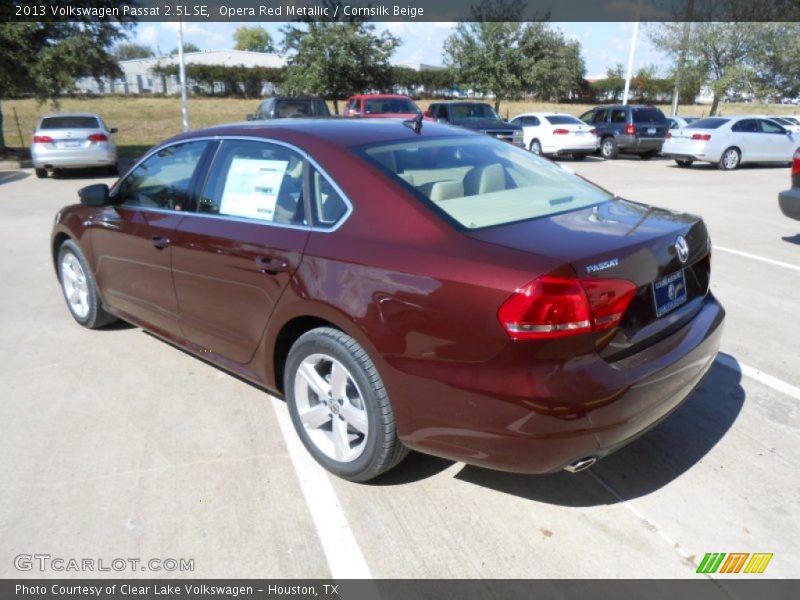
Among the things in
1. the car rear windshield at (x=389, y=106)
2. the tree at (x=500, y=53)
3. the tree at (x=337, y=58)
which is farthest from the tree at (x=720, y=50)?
the car rear windshield at (x=389, y=106)

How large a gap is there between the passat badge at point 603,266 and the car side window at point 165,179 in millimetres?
2429

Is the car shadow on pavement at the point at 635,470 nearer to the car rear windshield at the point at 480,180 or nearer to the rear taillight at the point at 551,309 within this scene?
the rear taillight at the point at 551,309

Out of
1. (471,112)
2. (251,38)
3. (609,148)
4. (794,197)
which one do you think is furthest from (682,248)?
(251,38)

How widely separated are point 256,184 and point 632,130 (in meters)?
19.2

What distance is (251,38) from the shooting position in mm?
122688

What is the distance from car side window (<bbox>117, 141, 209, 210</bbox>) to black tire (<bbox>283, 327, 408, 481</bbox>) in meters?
1.35

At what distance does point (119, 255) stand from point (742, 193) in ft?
41.1

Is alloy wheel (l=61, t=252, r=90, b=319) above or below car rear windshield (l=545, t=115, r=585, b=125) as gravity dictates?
below

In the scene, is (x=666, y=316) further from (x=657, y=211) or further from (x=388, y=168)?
(x=388, y=168)

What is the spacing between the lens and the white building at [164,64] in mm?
62688

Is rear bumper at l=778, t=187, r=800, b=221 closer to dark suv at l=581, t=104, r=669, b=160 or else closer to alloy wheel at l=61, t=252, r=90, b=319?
alloy wheel at l=61, t=252, r=90, b=319

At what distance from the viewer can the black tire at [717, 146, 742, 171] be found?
58.7 ft

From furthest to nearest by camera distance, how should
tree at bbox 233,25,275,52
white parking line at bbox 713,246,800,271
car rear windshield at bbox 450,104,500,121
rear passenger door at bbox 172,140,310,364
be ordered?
tree at bbox 233,25,275,52 → car rear windshield at bbox 450,104,500,121 → white parking line at bbox 713,246,800,271 → rear passenger door at bbox 172,140,310,364

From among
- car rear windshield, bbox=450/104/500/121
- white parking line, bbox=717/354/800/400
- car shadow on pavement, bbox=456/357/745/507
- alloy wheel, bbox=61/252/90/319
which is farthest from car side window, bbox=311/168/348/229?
car rear windshield, bbox=450/104/500/121
